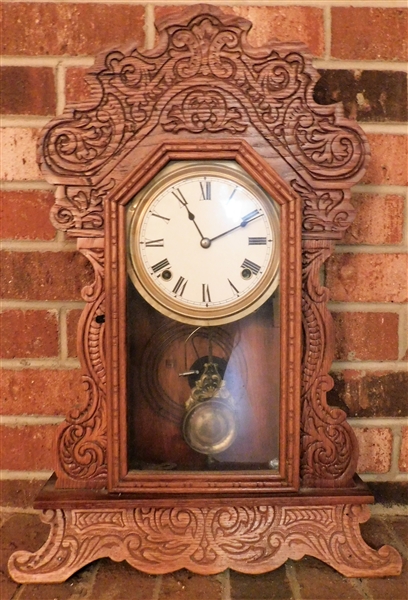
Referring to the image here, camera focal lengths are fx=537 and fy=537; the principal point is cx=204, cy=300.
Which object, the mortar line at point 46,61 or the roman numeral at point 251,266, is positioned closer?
the roman numeral at point 251,266

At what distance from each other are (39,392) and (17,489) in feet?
0.51

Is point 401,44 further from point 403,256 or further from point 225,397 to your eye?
point 225,397

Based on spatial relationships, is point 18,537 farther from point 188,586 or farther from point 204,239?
point 204,239

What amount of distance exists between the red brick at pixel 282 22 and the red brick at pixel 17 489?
28.7 inches

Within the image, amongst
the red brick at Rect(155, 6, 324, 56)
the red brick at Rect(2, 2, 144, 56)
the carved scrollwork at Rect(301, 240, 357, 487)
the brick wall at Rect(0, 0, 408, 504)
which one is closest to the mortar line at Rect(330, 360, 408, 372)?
the brick wall at Rect(0, 0, 408, 504)

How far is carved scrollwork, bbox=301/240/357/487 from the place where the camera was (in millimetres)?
677

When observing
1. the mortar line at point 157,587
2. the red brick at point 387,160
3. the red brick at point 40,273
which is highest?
the red brick at point 387,160

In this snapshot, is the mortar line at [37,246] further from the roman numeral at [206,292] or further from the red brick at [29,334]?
the roman numeral at [206,292]

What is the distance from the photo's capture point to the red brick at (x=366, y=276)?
0.81 meters

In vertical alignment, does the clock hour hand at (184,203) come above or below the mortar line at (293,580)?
above

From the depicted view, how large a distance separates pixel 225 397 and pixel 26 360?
0.32 meters

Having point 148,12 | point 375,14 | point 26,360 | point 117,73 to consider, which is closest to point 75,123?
point 117,73

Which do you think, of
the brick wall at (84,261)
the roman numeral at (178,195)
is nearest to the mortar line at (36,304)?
the brick wall at (84,261)

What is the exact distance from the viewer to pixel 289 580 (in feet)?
2.18
